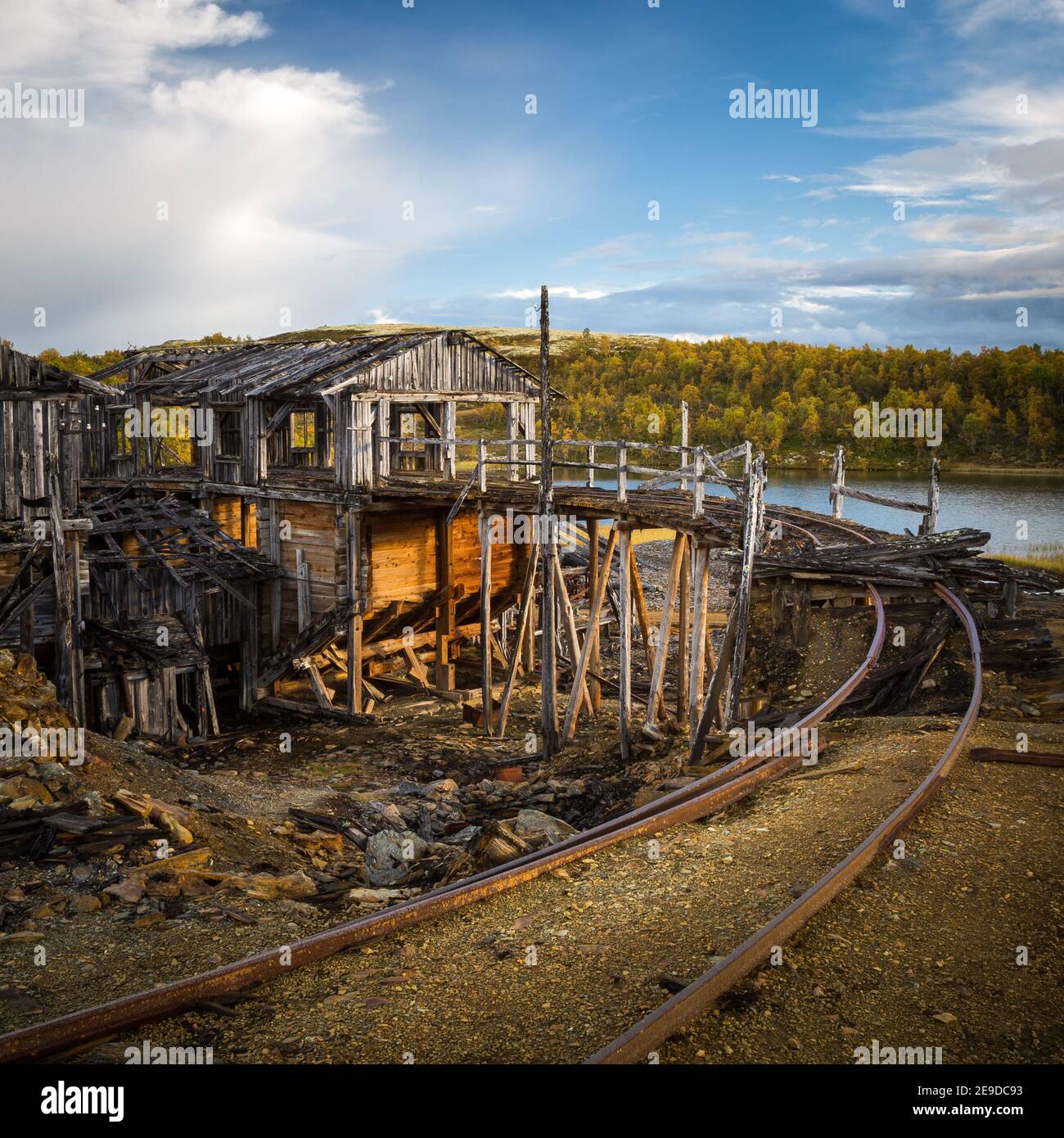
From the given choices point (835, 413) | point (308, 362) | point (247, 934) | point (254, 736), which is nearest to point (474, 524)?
point (308, 362)

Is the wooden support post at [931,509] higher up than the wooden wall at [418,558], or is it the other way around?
the wooden support post at [931,509]

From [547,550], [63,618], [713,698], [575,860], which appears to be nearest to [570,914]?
[575,860]

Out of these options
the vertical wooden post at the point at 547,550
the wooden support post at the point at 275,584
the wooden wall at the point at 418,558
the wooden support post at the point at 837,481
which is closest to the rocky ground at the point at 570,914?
the vertical wooden post at the point at 547,550

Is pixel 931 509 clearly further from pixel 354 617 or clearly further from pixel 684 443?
pixel 354 617

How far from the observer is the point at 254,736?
70.3 feet

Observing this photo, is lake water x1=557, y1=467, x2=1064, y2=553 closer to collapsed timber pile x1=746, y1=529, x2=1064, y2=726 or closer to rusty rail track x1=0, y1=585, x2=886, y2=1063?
collapsed timber pile x1=746, y1=529, x2=1064, y2=726

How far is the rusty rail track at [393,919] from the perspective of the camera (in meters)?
5.76

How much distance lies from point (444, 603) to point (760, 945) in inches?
754

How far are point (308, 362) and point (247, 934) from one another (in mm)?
18464

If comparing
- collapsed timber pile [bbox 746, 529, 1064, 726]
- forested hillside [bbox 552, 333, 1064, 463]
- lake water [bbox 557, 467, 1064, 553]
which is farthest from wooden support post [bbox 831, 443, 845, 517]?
forested hillside [bbox 552, 333, 1064, 463]

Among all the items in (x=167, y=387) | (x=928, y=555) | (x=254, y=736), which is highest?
(x=167, y=387)

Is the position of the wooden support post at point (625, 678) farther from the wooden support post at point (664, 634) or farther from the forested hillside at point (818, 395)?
the forested hillside at point (818, 395)
